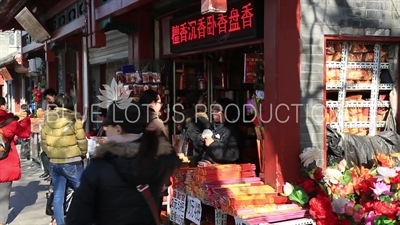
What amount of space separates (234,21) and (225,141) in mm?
1453

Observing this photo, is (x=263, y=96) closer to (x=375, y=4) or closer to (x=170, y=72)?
(x=375, y=4)

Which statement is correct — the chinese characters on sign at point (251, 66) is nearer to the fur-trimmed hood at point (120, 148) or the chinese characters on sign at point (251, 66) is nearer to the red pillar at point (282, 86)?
the red pillar at point (282, 86)

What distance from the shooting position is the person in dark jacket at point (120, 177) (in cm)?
306

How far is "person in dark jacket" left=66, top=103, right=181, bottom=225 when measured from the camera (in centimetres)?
306

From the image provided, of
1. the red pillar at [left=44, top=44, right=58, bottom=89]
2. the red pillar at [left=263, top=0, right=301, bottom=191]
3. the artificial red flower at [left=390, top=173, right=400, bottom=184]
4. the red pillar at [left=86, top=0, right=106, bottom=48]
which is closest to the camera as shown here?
the artificial red flower at [left=390, top=173, right=400, bottom=184]

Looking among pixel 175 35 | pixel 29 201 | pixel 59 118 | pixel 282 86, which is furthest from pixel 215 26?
pixel 29 201

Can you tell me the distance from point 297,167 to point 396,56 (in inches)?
70.8

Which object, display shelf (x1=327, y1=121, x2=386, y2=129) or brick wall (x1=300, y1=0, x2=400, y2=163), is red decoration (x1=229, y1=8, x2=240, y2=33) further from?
display shelf (x1=327, y1=121, x2=386, y2=129)

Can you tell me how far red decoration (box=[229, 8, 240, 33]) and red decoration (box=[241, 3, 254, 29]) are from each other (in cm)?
15

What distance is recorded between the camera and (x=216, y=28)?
21.4 feet

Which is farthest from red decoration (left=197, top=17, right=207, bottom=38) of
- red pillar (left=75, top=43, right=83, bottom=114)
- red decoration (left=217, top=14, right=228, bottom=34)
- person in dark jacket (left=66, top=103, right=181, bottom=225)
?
red pillar (left=75, top=43, right=83, bottom=114)

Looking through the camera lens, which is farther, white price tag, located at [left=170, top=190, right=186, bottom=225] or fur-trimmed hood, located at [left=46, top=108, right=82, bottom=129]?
fur-trimmed hood, located at [left=46, top=108, right=82, bottom=129]

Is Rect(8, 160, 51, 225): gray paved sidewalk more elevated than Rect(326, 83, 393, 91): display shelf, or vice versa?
Rect(326, 83, 393, 91): display shelf

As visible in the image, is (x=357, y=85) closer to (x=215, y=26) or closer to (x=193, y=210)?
(x=215, y=26)
